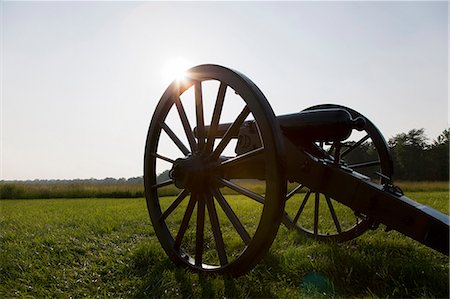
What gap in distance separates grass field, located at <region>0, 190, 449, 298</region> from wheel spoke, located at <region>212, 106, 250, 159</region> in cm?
118

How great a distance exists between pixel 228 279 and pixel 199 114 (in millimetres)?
1661

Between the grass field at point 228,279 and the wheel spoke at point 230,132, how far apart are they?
3.88 feet

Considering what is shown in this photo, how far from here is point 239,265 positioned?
121 inches

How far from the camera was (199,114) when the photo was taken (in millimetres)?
3828

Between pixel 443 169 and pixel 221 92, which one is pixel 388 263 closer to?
pixel 221 92

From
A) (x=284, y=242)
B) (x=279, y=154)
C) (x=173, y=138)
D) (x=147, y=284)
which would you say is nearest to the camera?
(x=279, y=154)

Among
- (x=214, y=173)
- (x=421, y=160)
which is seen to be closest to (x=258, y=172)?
(x=214, y=173)

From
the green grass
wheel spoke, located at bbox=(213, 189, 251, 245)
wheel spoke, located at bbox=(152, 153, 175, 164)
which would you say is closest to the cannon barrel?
wheel spoke, located at bbox=(213, 189, 251, 245)

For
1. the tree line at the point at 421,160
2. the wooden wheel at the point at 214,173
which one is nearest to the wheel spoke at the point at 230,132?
the wooden wheel at the point at 214,173

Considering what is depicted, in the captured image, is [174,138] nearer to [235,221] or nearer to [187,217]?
[187,217]

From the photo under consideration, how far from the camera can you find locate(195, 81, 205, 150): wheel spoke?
3785 millimetres

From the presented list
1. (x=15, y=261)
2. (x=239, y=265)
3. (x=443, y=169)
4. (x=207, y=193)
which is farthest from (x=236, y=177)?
(x=443, y=169)

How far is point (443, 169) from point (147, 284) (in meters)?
34.9

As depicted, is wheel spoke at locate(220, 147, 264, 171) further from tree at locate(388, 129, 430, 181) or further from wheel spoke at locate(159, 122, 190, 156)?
tree at locate(388, 129, 430, 181)
